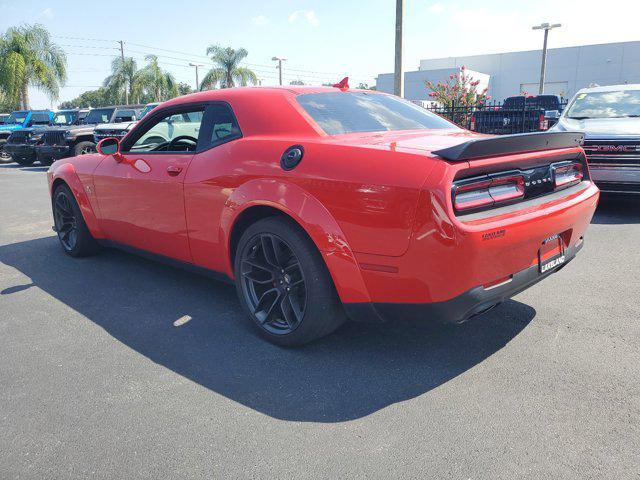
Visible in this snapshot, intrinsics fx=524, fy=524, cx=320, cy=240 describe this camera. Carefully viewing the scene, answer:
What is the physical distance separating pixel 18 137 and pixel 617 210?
58.1ft

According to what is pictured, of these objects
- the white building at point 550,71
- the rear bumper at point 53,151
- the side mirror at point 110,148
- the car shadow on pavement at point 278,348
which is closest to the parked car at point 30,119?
the rear bumper at point 53,151

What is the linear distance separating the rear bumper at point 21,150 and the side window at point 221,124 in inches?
633

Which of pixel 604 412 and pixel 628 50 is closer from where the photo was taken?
pixel 604 412

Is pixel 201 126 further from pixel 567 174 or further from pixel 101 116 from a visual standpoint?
pixel 101 116

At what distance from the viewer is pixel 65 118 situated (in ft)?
68.5

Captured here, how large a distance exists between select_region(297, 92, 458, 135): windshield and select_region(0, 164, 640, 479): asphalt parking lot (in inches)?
51.5

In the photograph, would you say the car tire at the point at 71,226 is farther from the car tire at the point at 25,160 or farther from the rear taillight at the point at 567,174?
the car tire at the point at 25,160

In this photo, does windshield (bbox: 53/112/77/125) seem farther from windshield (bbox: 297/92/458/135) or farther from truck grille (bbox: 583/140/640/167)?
windshield (bbox: 297/92/458/135)

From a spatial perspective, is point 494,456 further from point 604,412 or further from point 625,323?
point 625,323

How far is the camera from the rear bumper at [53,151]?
15.2 meters

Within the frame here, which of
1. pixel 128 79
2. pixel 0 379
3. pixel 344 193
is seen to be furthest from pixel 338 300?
pixel 128 79

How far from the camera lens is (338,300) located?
2.93 meters

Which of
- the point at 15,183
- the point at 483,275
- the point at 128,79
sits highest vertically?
the point at 128,79

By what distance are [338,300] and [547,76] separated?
5134 cm
